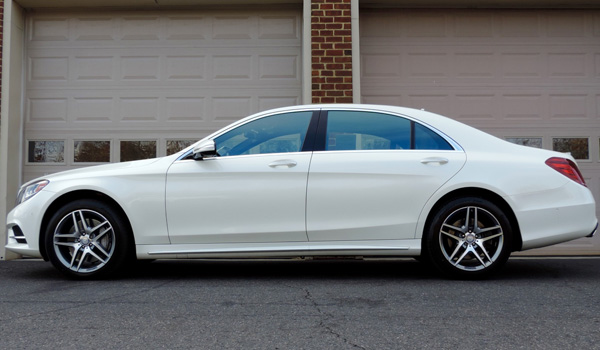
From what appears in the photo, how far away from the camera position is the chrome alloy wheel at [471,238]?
16.2 ft

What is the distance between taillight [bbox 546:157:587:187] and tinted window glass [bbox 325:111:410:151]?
3.94 ft

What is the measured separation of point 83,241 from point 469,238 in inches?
127

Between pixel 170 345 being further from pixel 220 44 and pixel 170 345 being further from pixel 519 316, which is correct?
pixel 220 44

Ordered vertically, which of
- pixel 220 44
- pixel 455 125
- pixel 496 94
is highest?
pixel 220 44

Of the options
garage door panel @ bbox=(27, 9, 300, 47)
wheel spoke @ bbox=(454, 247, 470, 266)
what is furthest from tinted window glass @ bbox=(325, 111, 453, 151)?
garage door panel @ bbox=(27, 9, 300, 47)

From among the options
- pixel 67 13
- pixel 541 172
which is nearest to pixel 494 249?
pixel 541 172

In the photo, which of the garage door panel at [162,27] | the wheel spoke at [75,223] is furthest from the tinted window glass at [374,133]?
the garage door panel at [162,27]

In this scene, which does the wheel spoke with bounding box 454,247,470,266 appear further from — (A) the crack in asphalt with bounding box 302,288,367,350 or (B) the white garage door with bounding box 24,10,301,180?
(B) the white garage door with bounding box 24,10,301,180

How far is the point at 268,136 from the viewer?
5.35 metres

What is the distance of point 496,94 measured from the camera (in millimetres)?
→ 8500

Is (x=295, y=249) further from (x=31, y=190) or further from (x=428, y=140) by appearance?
(x=31, y=190)

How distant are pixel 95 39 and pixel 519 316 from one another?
23.4 feet

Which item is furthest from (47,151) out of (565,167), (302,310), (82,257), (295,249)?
(565,167)

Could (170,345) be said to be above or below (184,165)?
below
